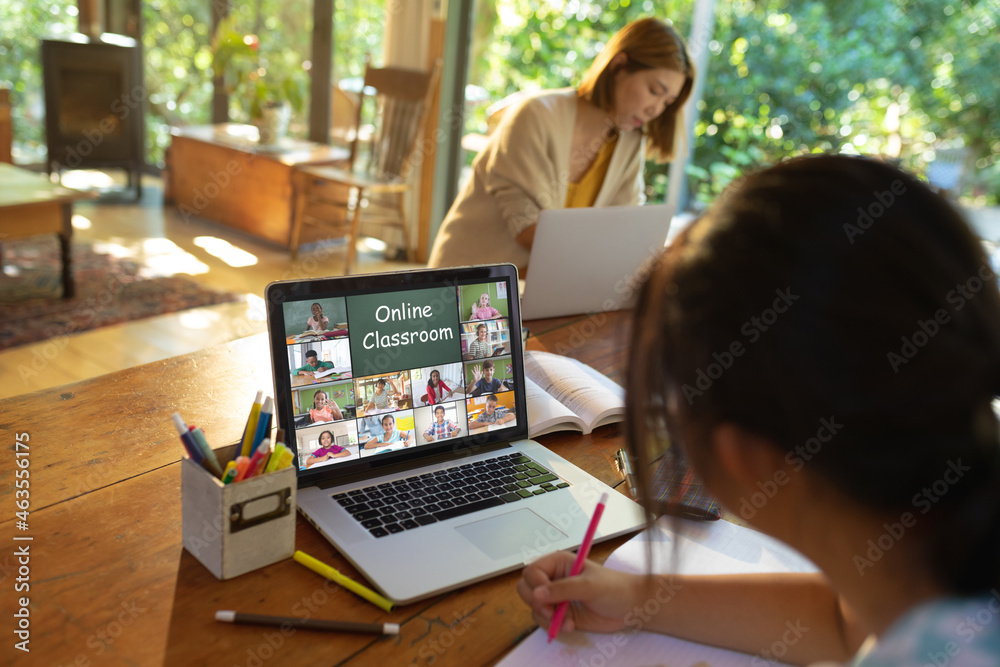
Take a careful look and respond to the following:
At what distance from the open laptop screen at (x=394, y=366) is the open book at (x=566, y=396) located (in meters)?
0.07

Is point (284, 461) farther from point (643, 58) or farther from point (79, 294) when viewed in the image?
point (79, 294)

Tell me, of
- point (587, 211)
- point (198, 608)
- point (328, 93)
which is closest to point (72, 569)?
point (198, 608)

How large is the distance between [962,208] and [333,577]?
2.07ft

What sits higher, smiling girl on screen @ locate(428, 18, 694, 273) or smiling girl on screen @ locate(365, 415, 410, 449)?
smiling girl on screen @ locate(428, 18, 694, 273)

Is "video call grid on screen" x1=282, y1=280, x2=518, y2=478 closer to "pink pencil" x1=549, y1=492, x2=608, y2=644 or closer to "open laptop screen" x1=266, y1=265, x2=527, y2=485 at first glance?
"open laptop screen" x1=266, y1=265, x2=527, y2=485

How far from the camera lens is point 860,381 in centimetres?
46

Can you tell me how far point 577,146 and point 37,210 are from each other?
7.61 ft

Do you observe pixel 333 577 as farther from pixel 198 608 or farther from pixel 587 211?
pixel 587 211

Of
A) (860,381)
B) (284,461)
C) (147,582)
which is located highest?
(860,381)

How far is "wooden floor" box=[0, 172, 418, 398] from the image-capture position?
2.85 metres

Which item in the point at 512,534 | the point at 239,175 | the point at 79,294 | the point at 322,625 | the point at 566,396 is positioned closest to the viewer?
the point at 322,625

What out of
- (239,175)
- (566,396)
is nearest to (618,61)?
(566,396)

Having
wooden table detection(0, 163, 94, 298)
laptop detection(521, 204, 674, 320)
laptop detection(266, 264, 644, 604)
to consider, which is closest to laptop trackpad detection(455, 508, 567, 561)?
laptop detection(266, 264, 644, 604)

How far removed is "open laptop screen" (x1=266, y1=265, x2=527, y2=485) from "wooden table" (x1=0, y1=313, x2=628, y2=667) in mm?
117
